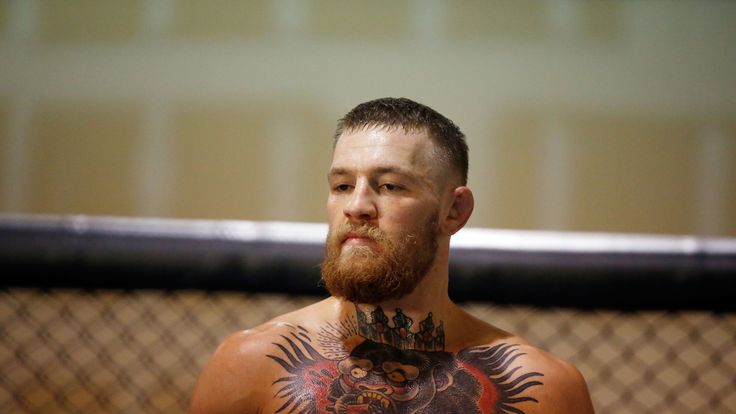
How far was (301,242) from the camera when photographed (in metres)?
0.92

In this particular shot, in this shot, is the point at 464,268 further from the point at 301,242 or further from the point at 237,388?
the point at 237,388

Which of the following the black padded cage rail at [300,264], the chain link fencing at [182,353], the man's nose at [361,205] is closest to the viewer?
the man's nose at [361,205]

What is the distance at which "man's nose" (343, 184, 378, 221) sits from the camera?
655mm

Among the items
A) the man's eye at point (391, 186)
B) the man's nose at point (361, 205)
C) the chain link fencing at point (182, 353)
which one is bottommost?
the chain link fencing at point (182, 353)

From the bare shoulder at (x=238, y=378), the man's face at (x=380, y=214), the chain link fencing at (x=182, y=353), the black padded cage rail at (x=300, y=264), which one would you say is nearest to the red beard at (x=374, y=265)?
the man's face at (x=380, y=214)

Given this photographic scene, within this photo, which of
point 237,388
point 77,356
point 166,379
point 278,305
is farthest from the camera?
point 278,305

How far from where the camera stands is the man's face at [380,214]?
0.66 metres

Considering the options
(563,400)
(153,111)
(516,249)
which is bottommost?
(563,400)

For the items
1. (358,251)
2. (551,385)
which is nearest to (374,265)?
(358,251)

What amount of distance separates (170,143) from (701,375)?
1573mm

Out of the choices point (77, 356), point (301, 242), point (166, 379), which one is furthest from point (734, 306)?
point (77, 356)

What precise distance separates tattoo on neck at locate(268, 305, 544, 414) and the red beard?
50 millimetres

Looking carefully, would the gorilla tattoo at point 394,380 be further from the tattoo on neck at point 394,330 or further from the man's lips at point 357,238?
the man's lips at point 357,238

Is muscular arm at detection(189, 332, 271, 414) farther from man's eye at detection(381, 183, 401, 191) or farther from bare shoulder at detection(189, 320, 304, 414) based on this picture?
man's eye at detection(381, 183, 401, 191)
